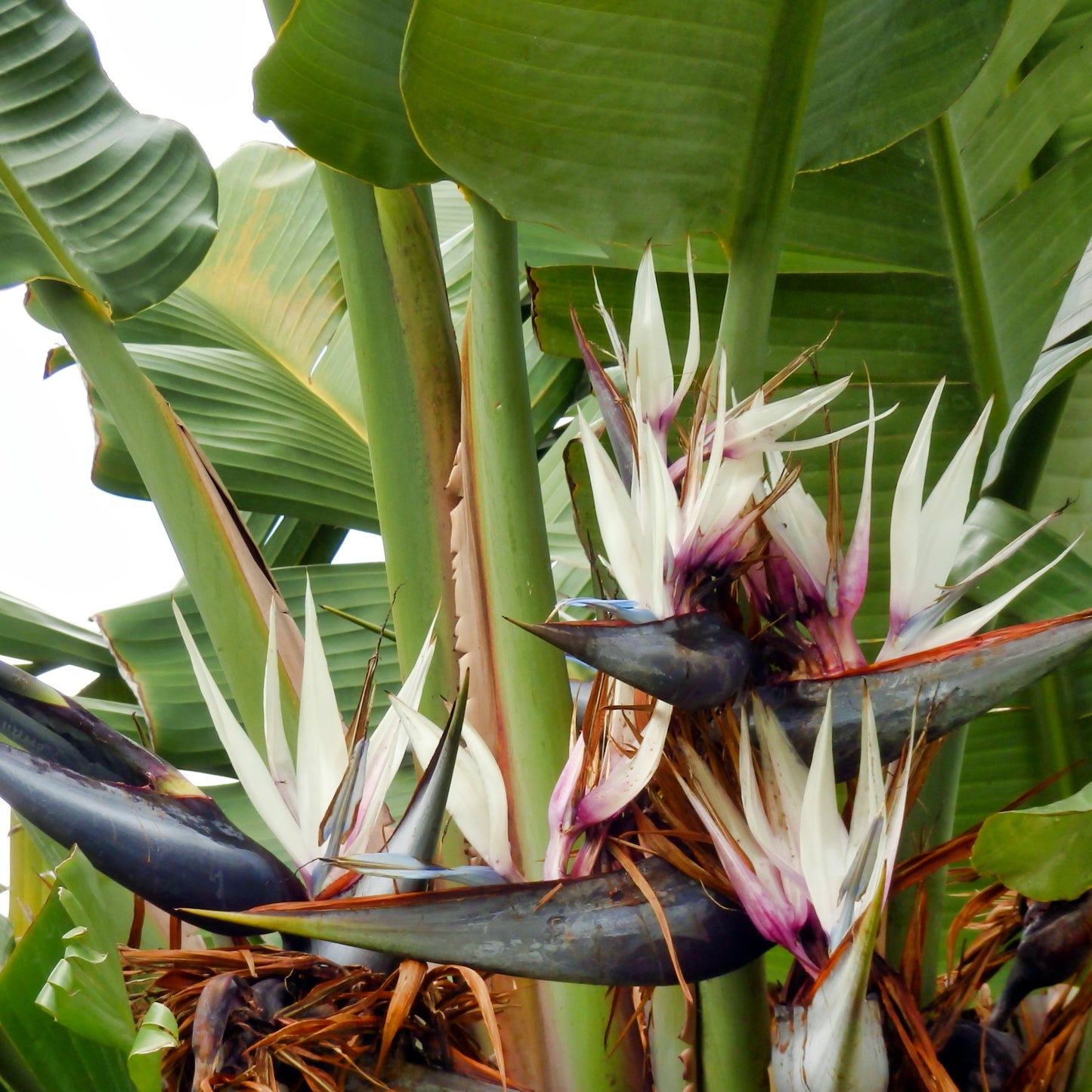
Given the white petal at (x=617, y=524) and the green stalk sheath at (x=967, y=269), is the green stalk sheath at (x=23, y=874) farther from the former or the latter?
the green stalk sheath at (x=967, y=269)

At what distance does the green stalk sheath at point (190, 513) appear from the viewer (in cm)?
44

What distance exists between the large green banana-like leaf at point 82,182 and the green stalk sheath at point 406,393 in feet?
0.29

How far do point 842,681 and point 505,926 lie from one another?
11 centimetres

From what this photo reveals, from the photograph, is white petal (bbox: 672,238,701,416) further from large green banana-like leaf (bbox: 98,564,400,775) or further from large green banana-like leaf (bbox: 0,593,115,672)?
large green banana-like leaf (bbox: 0,593,115,672)

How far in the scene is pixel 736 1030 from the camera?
0.33m

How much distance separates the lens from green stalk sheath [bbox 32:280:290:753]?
0.44 m

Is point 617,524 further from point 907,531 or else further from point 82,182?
point 82,182

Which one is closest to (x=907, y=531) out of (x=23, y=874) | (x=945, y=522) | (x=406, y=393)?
(x=945, y=522)

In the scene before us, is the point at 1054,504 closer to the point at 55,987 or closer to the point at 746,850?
the point at 746,850

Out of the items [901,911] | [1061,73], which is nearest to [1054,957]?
[901,911]

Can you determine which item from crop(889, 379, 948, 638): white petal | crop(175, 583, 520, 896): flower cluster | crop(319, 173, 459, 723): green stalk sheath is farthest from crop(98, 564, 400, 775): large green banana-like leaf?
crop(889, 379, 948, 638): white petal

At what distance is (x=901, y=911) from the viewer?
40 cm

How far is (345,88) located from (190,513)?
0.62 feet

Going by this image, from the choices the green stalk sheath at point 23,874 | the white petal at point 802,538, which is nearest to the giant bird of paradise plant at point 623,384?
the white petal at point 802,538
